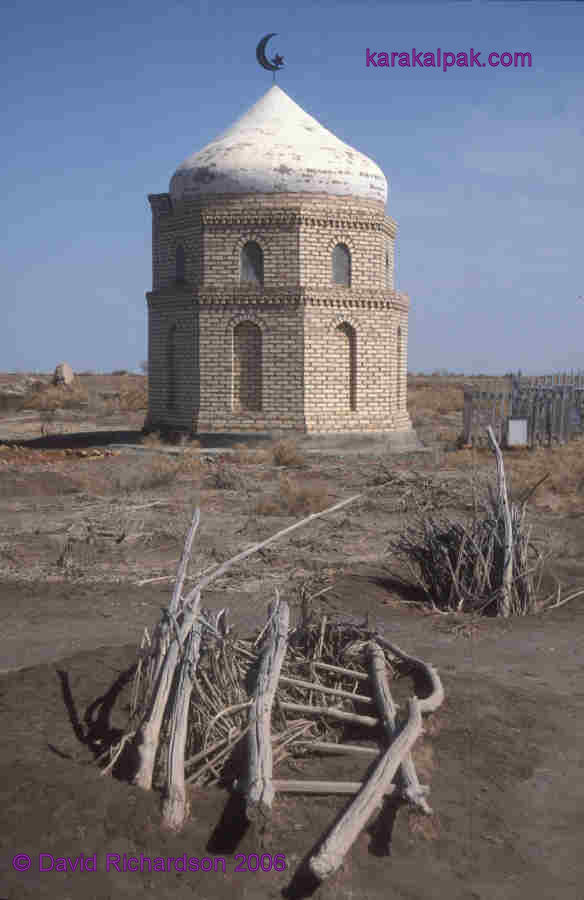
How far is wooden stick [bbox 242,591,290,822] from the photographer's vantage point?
4758mm

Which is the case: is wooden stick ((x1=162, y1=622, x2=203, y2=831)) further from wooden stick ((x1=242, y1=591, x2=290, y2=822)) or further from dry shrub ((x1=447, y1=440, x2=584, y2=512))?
dry shrub ((x1=447, y1=440, x2=584, y2=512))

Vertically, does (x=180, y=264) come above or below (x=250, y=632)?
above

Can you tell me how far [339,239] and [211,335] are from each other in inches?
132

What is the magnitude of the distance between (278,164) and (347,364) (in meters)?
4.37

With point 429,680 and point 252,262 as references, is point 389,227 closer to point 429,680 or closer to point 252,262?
point 252,262

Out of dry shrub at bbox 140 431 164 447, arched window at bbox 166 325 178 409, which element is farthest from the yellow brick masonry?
dry shrub at bbox 140 431 164 447

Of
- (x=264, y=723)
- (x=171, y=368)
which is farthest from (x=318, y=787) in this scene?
(x=171, y=368)

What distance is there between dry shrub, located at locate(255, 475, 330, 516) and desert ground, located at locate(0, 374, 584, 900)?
38 millimetres

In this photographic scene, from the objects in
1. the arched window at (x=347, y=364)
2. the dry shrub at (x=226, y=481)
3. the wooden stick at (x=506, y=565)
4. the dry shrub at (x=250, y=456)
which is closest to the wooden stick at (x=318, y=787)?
the wooden stick at (x=506, y=565)

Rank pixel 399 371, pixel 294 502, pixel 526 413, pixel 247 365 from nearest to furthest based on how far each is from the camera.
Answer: pixel 294 502
pixel 247 365
pixel 526 413
pixel 399 371

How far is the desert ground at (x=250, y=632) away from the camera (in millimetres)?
4609

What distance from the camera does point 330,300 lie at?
869 inches

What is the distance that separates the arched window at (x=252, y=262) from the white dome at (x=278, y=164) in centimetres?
116

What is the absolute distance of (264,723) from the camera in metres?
5.29
